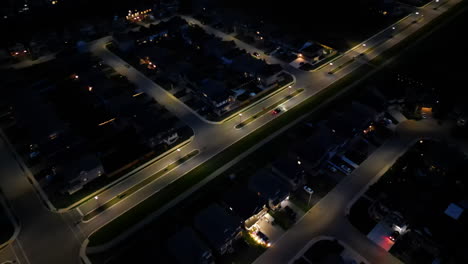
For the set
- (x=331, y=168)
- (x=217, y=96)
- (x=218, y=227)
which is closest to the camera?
(x=218, y=227)

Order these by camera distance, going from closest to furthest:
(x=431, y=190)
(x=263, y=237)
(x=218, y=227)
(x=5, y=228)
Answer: (x=218, y=227), (x=263, y=237), (x=5, y=228), (x=431, y=190)

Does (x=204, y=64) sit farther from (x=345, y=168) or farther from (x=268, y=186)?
(x=345, y=168)

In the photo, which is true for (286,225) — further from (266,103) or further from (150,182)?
(266,103)

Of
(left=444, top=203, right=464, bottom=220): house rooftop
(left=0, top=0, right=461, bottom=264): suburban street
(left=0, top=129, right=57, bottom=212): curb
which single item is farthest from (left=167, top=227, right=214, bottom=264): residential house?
(left=444, top=203, right=464, bottom=220): house rooftop

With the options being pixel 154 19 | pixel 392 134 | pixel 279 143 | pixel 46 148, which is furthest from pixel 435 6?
pixel 46 148

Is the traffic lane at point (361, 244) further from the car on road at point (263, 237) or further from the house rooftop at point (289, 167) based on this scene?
the house rooftop at point (289, 167)

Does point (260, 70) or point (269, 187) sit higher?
point (260, 70)

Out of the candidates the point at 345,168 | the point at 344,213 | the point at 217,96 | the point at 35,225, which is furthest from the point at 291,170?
the point at 35,225
